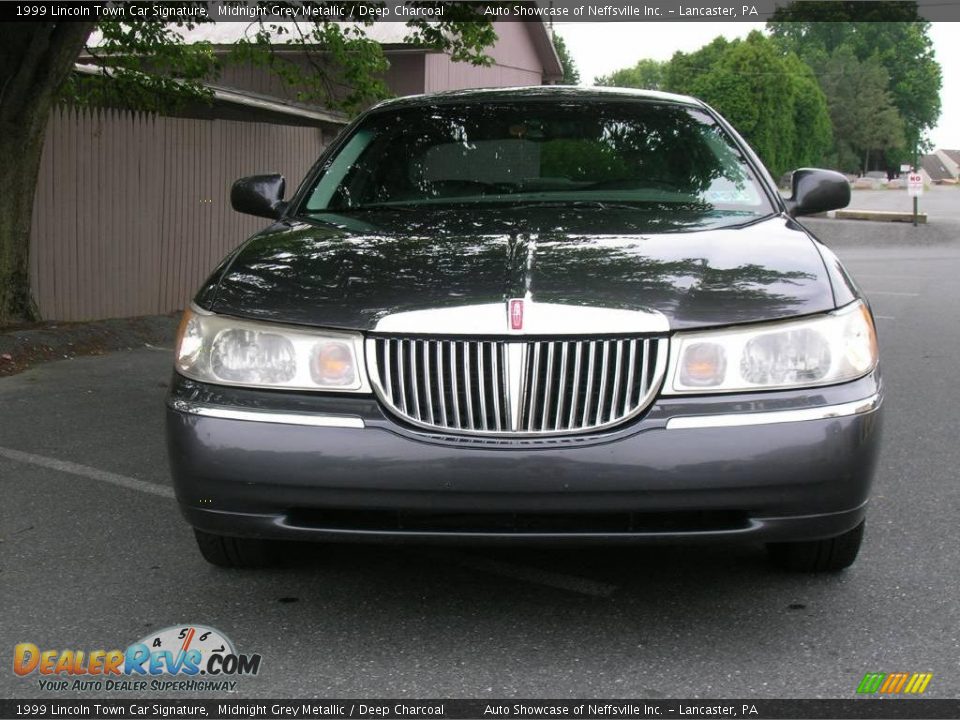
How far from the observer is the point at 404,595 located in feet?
12.7

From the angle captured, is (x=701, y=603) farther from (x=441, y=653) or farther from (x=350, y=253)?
(x=350, y=253)

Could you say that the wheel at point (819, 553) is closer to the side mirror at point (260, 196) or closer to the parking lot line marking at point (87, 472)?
the side mirror at point (260, 196)

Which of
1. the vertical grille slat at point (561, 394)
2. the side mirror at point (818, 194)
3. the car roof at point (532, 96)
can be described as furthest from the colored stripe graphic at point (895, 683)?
the car roof at point (532, 96)

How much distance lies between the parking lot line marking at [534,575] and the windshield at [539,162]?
3.95 ft

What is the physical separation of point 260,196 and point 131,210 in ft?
26.4

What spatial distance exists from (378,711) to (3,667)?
104 centimetres

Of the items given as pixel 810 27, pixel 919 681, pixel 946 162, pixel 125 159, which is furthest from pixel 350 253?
pixel 946 162

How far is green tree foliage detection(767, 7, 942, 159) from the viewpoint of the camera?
109 metres

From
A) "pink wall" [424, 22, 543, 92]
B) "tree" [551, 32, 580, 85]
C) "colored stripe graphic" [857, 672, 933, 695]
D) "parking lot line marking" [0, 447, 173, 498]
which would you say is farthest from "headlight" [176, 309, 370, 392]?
"tree" [551, 32, 580, 85]

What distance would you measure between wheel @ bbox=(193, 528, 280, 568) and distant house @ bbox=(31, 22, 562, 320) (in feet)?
26.3

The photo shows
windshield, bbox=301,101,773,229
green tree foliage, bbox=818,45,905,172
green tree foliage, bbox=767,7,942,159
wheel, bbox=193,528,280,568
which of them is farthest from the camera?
green tree foliage, bbox=767,7,942,159

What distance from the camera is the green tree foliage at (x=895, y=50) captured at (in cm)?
10938

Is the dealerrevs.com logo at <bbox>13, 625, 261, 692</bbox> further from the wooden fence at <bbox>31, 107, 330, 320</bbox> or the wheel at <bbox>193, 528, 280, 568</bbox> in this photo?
the wooden fence at <bbox>31, 107, 330, 320</bbox>

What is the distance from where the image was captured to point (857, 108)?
101 metres
